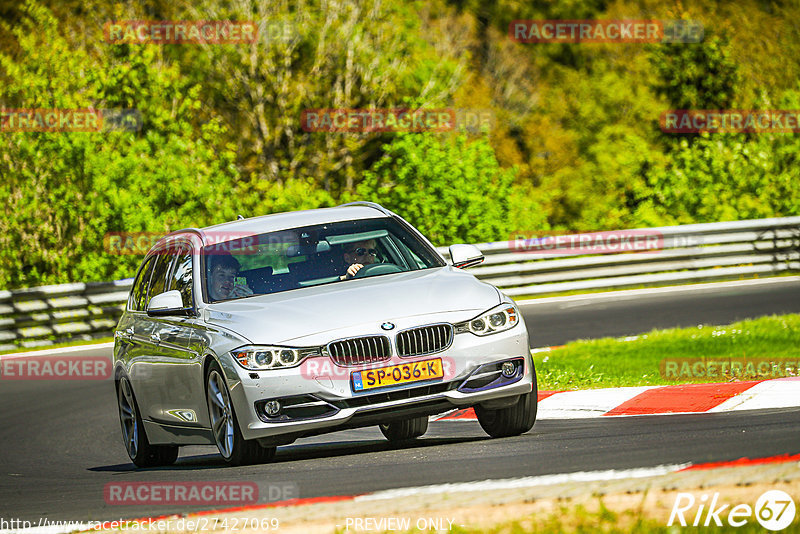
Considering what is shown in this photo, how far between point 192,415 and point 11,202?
1584 centimetres

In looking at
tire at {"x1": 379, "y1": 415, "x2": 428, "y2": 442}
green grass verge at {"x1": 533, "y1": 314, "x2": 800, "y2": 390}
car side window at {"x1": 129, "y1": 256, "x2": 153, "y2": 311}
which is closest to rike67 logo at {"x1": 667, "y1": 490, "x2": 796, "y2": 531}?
tire at {"x1": 379, "y1": 415, "x2": 428, "y2": 442}

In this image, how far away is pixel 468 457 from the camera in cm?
736

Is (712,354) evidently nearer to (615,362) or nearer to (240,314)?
(615,362)

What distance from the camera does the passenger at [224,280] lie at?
28.1 ft

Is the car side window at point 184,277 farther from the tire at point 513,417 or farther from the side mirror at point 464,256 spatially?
the tire at point 513,417

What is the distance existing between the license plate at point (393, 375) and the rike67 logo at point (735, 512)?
270cm

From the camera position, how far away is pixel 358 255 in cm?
898

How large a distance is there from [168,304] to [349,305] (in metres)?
1.34

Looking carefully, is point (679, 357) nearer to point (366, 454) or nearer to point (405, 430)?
point (405, 430)

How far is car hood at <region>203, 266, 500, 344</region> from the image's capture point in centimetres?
759

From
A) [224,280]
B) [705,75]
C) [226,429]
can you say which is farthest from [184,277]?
[705,75]

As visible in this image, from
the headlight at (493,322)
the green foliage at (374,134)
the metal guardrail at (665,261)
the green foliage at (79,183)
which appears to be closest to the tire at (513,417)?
the headlight at (493,322)

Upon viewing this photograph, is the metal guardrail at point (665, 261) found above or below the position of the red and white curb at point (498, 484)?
below

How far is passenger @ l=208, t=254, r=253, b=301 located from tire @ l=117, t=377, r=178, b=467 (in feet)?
4.52
